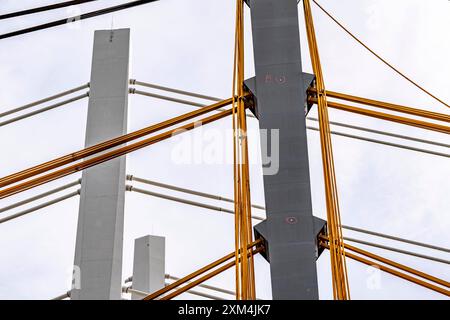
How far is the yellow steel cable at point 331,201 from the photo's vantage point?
35.7ft

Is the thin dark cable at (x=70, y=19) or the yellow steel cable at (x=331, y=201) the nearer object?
the yellow steel cable at (x=331, y=201)

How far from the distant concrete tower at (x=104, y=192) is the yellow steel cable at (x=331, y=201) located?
151 inches

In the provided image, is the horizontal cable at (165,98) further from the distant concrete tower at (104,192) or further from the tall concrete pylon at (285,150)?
the tall concrete pylon at (285,150)

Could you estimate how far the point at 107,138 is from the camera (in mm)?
14383

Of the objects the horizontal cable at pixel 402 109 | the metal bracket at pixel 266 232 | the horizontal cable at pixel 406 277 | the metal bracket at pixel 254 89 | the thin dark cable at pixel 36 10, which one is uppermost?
the thin dark cable at pixel 36 10

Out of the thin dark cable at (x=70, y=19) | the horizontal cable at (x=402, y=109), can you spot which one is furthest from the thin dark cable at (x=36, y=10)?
the horizontal cable at (x=402, y=109)

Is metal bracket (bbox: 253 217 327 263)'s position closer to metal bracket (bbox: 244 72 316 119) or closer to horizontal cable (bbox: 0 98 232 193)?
metal bracket (bbox: 244 72 316 119)

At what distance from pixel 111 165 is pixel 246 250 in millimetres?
3834

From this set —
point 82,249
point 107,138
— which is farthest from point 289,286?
point 107,138

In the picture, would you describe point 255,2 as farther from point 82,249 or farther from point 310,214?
point 82,249

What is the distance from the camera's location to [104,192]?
1389 cm

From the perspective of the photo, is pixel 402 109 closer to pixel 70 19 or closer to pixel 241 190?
pixel 241 190

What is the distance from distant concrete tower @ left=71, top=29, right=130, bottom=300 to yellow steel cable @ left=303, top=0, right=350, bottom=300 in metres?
3.83

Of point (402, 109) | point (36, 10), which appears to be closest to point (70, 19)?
point (36, 10)
